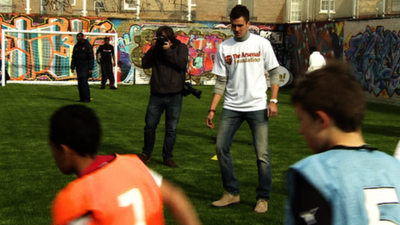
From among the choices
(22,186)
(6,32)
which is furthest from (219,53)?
(6,32)

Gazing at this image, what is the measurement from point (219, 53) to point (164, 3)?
75.7 feet

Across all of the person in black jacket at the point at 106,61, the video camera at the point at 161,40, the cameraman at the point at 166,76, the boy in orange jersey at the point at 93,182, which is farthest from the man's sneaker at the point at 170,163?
the person in black jacket at the point at 106,61

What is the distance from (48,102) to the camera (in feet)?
57.9

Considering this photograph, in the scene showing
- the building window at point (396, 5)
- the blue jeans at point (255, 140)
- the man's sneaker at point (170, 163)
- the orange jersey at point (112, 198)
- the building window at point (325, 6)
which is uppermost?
the building window at point (325, 6)

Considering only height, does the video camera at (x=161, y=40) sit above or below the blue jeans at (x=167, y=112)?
above

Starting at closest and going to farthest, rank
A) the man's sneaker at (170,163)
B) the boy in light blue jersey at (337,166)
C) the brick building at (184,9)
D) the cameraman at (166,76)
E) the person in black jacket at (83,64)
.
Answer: the boy in light blue jersey at (337,166)
the cameraman at (166,76)
the man's sneaker at (170,163)
the person in black jacket at (83,64)
the brick building at (184,9)

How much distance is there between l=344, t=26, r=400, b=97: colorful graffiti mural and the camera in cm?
1962

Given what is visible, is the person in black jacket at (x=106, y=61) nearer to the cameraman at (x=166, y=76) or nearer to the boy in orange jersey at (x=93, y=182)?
the cameraman at (x=166, y=76)

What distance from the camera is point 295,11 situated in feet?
94.0

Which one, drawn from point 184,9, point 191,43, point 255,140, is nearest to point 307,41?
point 191,43

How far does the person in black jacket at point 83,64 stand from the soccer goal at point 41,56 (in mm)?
7480

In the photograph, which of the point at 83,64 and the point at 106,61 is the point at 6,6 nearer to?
the point at 106,61

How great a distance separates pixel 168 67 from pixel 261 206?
2853 mm

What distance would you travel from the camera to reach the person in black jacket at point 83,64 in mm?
17594
